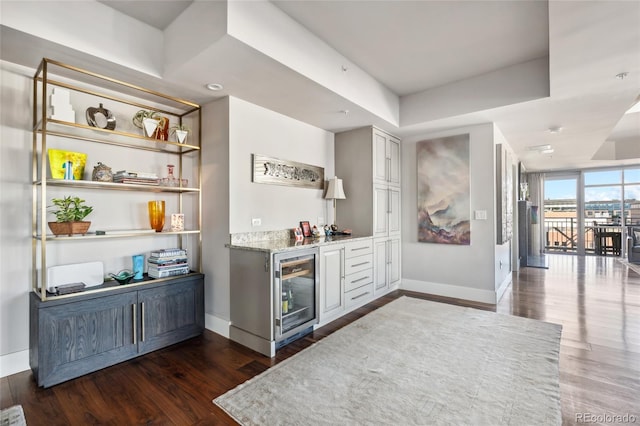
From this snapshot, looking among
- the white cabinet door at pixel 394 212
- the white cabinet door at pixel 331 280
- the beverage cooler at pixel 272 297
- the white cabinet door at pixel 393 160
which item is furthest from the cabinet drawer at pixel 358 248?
the white cabinet door at pixel 393 160

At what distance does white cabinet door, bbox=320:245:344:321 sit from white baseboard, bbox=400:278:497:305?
172 cm

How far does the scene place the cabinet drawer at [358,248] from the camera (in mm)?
3637

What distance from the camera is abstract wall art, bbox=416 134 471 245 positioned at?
4309 millimetres

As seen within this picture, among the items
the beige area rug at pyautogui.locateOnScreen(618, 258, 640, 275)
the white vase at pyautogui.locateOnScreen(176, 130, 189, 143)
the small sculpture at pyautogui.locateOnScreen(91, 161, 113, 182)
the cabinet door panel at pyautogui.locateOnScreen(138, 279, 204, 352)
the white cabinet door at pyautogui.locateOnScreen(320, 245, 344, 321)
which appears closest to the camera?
the small sculpture at pyautogui.locateOnScreen(91, 161, 113, 182)

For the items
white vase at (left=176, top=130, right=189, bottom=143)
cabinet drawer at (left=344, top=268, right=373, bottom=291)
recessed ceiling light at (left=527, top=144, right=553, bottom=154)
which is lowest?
cabinet drawer at (left=344, top=268, right=373, bottom=291)

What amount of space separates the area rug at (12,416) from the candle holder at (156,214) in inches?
59.0

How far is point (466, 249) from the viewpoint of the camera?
4312mm

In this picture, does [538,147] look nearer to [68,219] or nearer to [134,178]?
[134,178]

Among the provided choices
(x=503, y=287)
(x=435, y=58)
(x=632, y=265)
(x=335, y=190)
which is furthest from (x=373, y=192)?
(x=632, y=265)

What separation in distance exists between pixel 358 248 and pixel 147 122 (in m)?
2.65

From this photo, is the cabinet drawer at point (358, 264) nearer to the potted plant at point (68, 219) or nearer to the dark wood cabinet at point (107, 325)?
the dark wood cabinet at point (107, 325)

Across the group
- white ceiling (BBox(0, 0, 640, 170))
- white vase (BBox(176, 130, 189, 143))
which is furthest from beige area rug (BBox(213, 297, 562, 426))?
white ceiling (BBox(0, 0, 640, 170))

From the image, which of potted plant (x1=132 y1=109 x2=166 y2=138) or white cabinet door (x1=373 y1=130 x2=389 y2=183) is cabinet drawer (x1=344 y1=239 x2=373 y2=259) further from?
potted plant (x1=132 y1=109 x2=166 y2=138)

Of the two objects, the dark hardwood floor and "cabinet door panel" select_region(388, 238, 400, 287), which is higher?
"cabinet door panel" select_region(388, 238, 400, 287)
